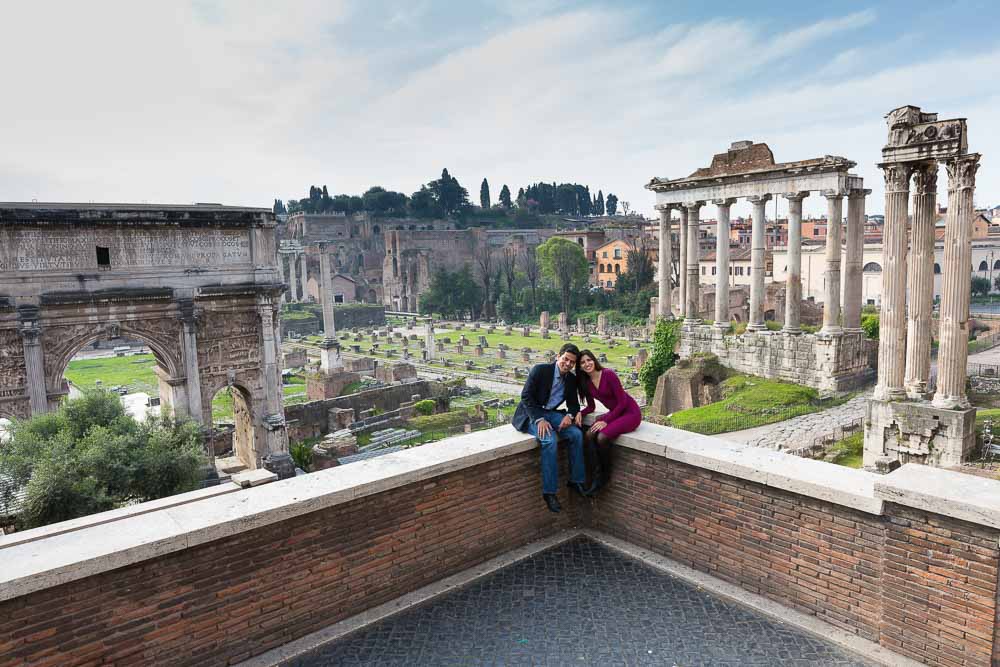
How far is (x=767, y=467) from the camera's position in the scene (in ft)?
13.3

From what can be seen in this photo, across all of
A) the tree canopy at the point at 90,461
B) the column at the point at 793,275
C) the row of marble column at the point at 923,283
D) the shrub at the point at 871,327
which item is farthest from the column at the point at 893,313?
the tree canopy at the point at 90,461

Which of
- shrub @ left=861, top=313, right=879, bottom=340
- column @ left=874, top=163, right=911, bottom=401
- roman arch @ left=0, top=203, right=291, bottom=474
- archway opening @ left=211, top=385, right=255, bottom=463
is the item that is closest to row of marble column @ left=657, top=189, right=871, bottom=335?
shrub @ left=861, top=313, right=879, bottom=340

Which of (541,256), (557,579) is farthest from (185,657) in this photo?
(541,256)

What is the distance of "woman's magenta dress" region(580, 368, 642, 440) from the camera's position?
479 cm

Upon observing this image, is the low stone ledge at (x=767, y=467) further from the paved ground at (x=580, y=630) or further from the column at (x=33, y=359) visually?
the column at (x=33, y=359)

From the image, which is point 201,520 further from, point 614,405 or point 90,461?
point 90,461

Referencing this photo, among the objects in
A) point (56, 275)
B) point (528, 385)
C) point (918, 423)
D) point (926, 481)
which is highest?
point (56, 275)

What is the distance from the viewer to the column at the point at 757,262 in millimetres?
19609

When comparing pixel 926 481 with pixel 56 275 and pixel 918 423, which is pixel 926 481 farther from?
pixel 56 275

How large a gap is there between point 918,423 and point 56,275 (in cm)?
1641

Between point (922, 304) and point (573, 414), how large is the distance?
10162mm

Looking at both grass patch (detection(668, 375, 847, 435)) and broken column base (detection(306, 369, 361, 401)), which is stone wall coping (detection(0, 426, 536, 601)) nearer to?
grass patch (detection(668, 375, 847, 435))

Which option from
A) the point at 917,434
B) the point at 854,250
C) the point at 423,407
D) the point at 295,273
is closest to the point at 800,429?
the point at 917,434

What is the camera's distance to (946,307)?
12125 millimetres
